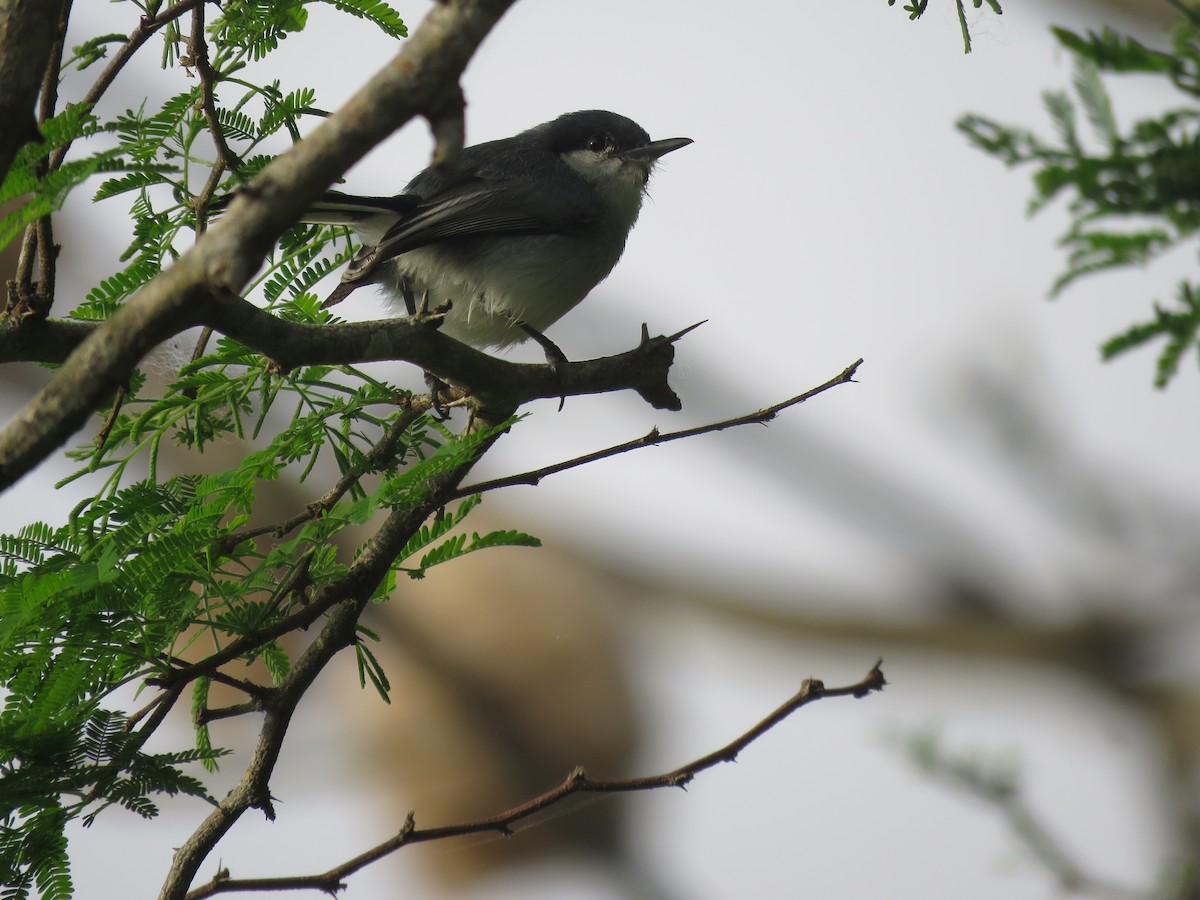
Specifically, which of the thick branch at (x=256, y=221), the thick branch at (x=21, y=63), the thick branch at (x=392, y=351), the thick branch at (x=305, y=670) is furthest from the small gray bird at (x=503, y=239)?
the thick branch at (x=256, y=221)

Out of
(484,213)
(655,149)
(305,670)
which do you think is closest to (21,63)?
(305,670)

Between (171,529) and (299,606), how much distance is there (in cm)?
37

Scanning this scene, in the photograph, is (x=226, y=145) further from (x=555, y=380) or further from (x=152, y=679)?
(x=152, y=679)

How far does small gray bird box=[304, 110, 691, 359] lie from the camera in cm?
441

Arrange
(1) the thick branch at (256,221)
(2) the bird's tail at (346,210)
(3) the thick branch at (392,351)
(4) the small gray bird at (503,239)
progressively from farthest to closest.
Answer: (4) the small gray bird at (503,239), (2) the bird's tail at (346,210), (3) the thick branch at (392,351), (1) the thick branch at (256,221)

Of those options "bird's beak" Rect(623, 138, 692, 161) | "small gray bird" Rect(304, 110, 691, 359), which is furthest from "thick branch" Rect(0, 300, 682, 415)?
"bird's beak" Rect(623, 138, 692, 161)

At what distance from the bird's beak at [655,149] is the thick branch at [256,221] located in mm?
3698

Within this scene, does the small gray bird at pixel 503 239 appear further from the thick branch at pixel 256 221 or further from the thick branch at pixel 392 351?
the thick branch at pixel 256 221

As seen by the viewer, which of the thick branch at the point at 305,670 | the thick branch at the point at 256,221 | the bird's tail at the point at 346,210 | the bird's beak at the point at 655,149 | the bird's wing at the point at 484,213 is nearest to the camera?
the thick branch at the point at 256,221

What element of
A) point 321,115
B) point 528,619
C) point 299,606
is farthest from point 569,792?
point 528,619

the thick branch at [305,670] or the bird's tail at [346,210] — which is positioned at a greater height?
the bird's tail at [346,210]

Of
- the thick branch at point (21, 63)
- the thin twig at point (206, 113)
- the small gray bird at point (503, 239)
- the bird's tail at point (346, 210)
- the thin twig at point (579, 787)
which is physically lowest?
the thin twig at point (579, 787)

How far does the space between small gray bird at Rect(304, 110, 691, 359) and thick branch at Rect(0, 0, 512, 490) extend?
96.8 inches

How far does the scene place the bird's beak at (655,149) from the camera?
516 cm
